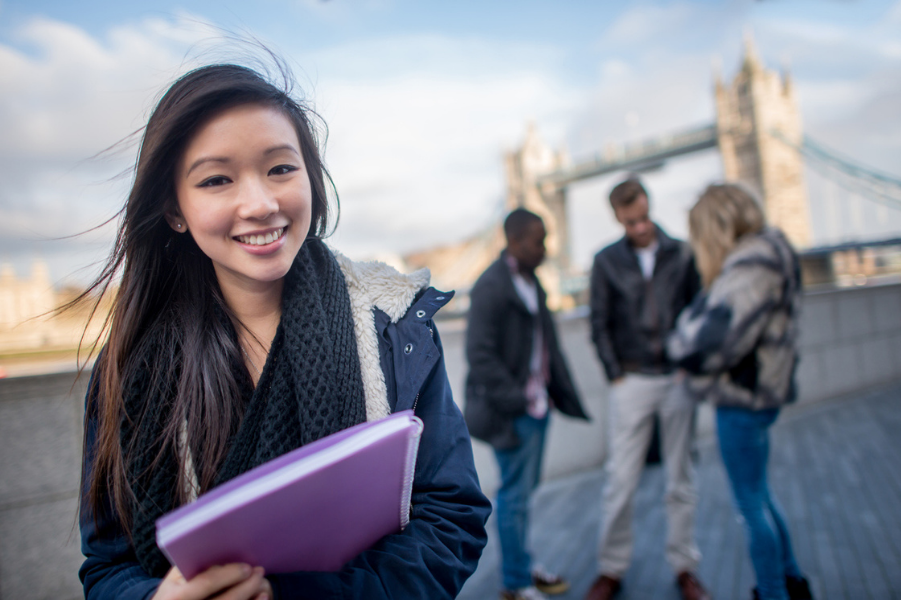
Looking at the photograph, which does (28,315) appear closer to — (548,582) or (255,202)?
(255,202)

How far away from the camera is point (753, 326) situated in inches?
67.7

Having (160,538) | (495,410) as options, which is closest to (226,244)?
(160,538)

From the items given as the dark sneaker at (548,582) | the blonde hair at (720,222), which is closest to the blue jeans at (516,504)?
the dark sneaker at (548,582)

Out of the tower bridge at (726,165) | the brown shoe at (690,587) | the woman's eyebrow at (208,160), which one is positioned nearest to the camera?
the woman's eyebrow at (208,160)

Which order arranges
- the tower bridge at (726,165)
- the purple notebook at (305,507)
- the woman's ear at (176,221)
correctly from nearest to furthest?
the purple notebook at (305,507) < the woman's ear at (176,221) < the tower bridge at (726,165)

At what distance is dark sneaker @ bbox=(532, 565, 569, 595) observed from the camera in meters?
2.23

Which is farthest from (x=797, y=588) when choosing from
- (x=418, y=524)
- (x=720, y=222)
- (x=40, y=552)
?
(x=40, y=552)

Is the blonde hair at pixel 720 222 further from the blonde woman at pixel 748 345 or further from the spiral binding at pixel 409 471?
the spiral binding at pixel 409 471

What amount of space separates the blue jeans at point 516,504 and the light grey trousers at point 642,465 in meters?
0.33

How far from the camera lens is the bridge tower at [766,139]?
76.8 feet

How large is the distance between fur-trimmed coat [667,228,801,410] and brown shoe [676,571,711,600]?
770 millimetres

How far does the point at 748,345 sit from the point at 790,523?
1554mm

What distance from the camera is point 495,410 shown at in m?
2.07

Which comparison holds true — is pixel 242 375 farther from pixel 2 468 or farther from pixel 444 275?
pixel 444 275
